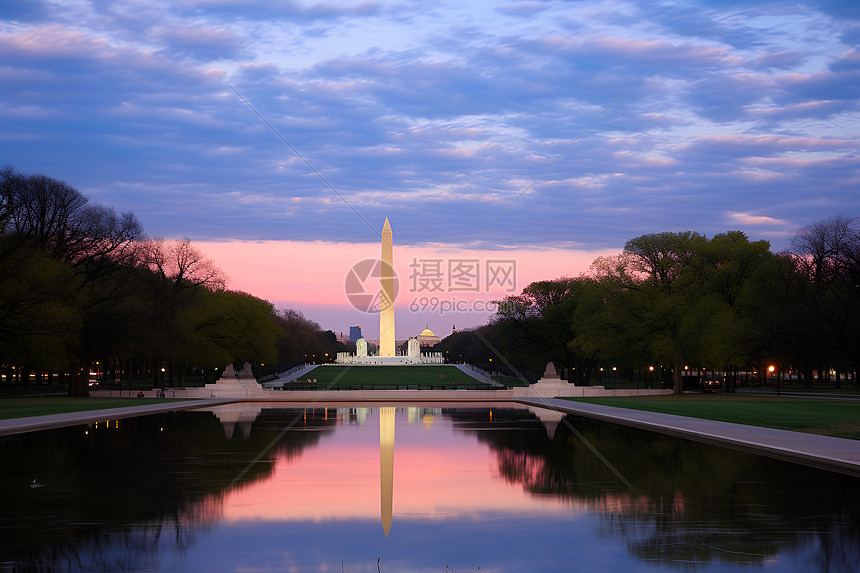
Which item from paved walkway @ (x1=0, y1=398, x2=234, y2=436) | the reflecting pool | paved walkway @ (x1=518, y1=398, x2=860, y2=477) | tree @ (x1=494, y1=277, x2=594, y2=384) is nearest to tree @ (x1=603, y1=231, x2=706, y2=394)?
tree @ (x1=494, y1=277, x2=594, y2=384)

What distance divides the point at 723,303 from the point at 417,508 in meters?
59.8

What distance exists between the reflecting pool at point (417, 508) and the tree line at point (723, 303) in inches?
1666

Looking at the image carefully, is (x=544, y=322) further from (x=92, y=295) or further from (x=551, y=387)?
(x=92, y=295)

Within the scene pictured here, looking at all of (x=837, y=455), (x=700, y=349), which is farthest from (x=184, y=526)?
(x=700, y=349)

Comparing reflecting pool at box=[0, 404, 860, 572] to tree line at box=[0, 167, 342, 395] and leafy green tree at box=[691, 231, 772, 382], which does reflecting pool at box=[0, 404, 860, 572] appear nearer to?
tree line at box=[0, 167, 342, 395]

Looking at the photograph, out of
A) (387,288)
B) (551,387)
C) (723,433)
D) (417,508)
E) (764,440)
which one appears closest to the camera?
(417,508)

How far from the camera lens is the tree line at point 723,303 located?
213 ft

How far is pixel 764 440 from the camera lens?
23891mm

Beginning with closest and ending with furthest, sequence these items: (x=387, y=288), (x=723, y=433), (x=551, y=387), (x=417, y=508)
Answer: (x=417, y=508)
(x=723, y=433)
(x=551, y=387)
(x=387, y=288)

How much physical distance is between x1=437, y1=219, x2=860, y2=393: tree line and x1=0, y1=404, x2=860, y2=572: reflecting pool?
42.3 metres

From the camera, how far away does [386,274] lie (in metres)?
104

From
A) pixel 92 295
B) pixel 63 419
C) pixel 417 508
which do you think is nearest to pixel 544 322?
pixel 92 295

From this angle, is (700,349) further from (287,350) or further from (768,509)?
(287,350)

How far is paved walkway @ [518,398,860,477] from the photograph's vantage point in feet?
62.9
